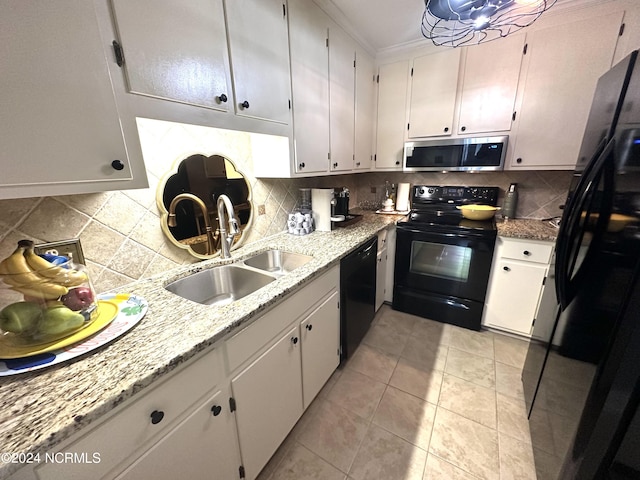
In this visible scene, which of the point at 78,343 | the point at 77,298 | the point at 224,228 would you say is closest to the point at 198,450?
the point at 78,343

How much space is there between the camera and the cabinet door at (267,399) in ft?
3.28

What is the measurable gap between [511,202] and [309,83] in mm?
2043

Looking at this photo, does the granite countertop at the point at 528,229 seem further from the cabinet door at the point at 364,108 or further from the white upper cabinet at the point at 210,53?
the white upper cabinet at the point at 210,53

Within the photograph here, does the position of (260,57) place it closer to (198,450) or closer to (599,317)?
(198,450)

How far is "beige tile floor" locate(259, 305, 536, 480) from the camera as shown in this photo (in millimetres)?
1259

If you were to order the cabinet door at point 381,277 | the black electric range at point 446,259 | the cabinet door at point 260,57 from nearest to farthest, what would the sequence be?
the cabinet door at point 260,57, the black electric range at point 446,259, the cabinet door at point 381,277

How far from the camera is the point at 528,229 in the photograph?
1962 millimetres

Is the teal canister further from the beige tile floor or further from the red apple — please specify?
the red apple

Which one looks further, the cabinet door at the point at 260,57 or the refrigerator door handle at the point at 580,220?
the cabinet door at the point at 260,57

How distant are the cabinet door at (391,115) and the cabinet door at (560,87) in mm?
928

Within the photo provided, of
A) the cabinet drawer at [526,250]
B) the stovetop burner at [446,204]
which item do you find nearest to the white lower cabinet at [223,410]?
the stovetop burner at [446,204]

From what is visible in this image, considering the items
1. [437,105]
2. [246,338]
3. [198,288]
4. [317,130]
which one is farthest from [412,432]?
[437,105]

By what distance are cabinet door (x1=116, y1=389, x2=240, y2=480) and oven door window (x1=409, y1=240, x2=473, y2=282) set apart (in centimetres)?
194

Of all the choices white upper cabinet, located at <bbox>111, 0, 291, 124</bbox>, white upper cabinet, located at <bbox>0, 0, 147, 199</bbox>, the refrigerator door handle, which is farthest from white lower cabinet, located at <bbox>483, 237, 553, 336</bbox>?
white upper cabinet, located at <bbox>0, 0, 147, 199</bbox>
